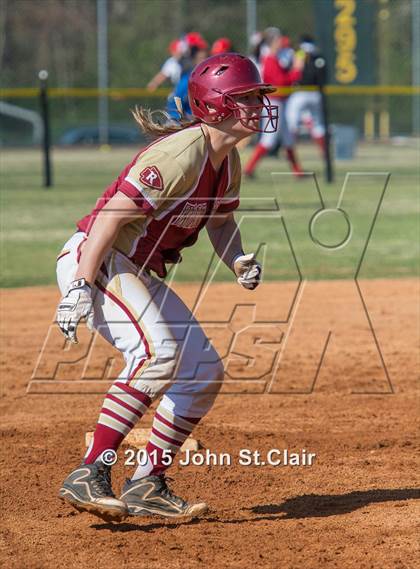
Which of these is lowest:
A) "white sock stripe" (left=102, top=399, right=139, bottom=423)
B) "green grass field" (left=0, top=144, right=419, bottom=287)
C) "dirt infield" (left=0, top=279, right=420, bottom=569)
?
"green grass field" (left=0, top=144, right=419, bottom=287)

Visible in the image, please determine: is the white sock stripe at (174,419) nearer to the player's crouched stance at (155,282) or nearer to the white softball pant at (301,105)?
the player's crouched stance at (155,282)

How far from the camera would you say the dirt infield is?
3854mm

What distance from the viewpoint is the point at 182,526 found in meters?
4.14

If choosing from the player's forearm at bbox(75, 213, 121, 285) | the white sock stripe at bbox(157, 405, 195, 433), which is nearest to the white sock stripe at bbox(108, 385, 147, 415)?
the white sock stripe at bbox(157, 405, 195, 433)

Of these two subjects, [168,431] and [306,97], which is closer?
[168,431]

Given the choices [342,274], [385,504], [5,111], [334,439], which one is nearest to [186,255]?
[342,274]

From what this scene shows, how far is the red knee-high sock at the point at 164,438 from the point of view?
422cm

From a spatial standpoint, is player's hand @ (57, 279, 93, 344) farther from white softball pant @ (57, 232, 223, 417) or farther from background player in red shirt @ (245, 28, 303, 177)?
background player in red shirt @ (245, 28, 303, 177)

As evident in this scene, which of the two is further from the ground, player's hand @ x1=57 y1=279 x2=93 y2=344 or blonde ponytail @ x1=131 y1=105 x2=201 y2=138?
blonde ponytail @ x1=131 y1=105 x2=201 y2=138

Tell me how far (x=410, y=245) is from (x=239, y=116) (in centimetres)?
807

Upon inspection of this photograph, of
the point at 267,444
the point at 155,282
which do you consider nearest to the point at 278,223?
the point at 267,444

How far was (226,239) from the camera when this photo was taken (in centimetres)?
463

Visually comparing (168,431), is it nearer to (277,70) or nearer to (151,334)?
(151,334)

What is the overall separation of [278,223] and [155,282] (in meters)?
9.23
